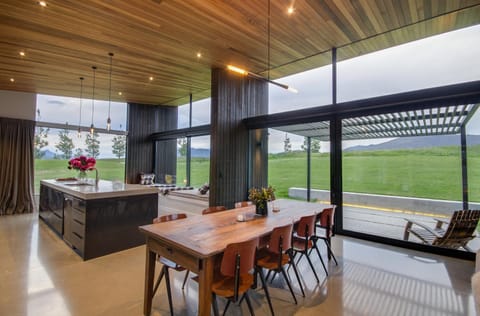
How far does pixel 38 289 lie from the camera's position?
2572 millimetres

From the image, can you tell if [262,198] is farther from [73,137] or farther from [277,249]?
[73,137]

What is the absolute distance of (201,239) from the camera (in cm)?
199

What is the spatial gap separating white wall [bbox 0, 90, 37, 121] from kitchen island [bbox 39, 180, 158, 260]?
12.0 feet

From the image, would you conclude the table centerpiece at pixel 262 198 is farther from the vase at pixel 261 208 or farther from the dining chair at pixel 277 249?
the dining chair at pixel 277 249

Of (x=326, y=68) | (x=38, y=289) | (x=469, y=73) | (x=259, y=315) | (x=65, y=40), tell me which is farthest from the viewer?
(x=326, y=68)

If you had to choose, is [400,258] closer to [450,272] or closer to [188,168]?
[450,272]

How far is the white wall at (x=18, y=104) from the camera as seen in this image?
617cm

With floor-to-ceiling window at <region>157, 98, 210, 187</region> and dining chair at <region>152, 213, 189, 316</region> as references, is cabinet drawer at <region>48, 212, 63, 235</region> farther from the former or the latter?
floor-to-ceiling window at <region>157, 98, 210, 187</region>

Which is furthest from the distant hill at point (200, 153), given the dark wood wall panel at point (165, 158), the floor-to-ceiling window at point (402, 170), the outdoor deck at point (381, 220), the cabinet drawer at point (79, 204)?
the outdoor deck at point (381, 220)

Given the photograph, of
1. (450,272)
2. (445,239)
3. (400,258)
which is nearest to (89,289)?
(400,258)

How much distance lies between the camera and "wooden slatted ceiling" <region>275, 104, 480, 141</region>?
3723 mm

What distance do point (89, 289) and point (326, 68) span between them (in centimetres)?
571

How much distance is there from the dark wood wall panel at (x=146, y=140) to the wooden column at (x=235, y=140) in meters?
3.87

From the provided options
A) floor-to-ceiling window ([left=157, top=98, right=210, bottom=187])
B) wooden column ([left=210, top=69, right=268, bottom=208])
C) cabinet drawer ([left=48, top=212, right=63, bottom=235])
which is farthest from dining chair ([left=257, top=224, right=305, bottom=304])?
floor-to-ceiling window ([left=157, top=98, right=210, bottom=187])
